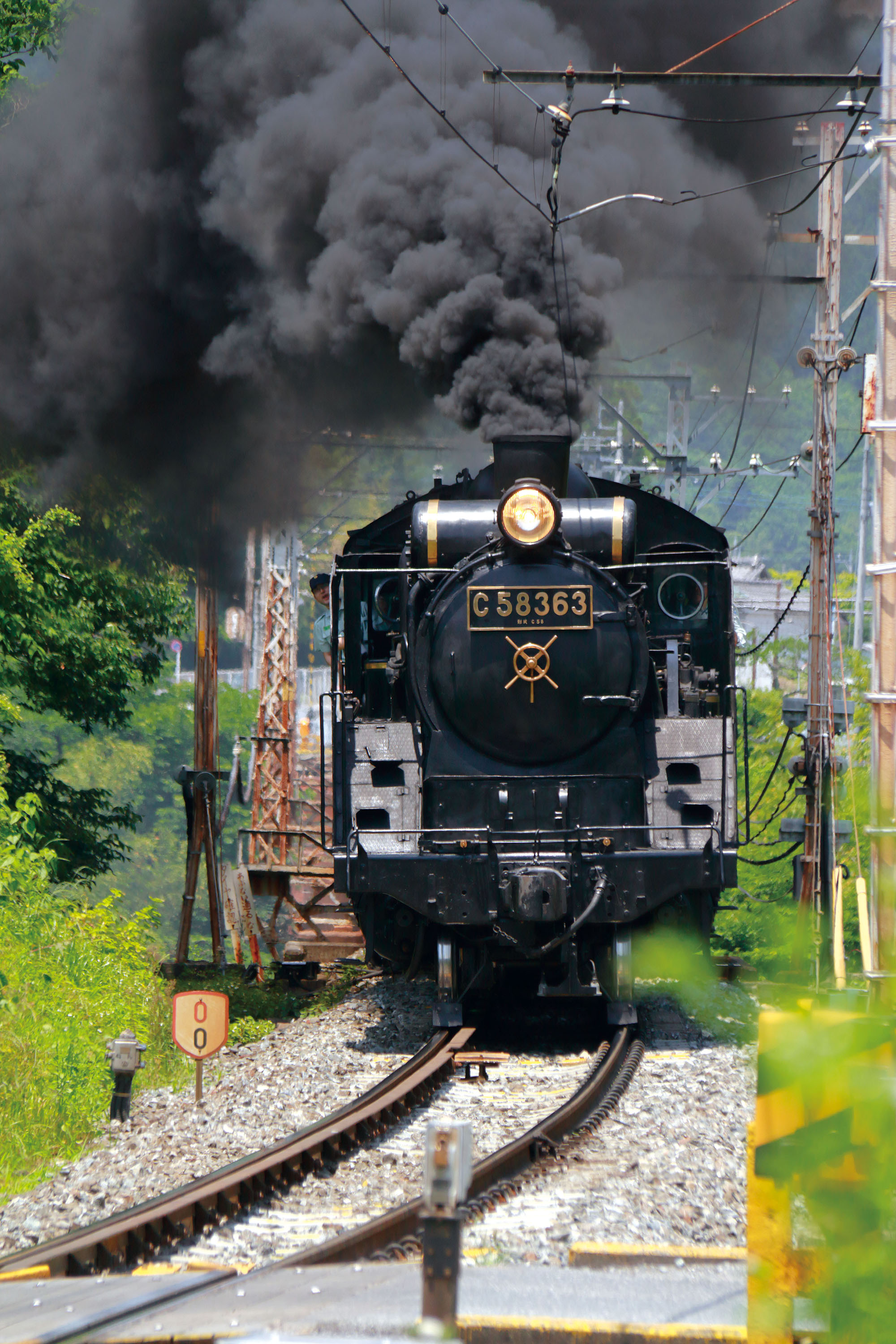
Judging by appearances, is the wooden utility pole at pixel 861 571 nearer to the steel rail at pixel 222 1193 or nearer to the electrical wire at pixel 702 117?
the electrical wire at pixel 702 117

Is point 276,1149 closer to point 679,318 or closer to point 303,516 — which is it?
point 303,516

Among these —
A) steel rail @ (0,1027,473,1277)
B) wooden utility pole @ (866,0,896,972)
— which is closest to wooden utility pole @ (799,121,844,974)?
wooden utility pole @ (866,0,896,972)

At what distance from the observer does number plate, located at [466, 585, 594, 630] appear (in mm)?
8523

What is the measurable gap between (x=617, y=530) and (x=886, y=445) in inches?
73.7

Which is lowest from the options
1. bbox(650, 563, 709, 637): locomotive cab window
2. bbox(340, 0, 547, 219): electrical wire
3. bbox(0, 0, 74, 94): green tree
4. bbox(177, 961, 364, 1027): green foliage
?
bbox(177, 961, 364, 1027): green foliage

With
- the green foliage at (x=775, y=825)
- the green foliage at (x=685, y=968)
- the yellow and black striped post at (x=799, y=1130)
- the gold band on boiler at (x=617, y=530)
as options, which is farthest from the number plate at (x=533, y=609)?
the yellow and black striped post at (x=799, y=1130)

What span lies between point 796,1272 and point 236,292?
1094cm

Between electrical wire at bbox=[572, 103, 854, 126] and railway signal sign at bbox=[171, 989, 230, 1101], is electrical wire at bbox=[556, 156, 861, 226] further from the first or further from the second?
railway signal sign at bbox=[171, 989, 230, 1101]

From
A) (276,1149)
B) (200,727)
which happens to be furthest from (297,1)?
(276,1149)

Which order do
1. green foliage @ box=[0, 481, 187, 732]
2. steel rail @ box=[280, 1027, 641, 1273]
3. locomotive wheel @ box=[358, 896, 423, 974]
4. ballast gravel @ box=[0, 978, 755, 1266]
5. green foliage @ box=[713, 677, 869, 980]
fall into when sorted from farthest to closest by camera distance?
green foliage @ box=[713, 677, 869, 980] → green foliage @ box=[0, 481, 187, 732] → locomotive wheel @ box=[358, 896, 423, 974] → ballast gravel @ box=[0, 978, 755, 1266] → steel rail @ box=[280, 1027, 641, 1273]

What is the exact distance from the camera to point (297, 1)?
12008 mm

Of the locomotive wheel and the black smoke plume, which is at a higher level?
the black smoke plume

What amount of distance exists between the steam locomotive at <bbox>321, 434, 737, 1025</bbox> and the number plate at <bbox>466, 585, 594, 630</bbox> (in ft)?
0.03

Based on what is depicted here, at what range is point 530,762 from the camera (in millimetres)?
8742
